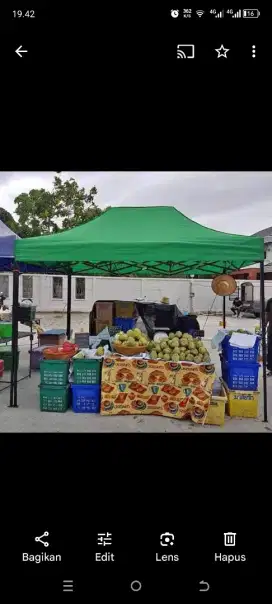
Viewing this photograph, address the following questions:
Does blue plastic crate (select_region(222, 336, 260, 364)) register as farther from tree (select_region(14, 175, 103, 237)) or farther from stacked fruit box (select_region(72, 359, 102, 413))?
tree (select_region(14, 175, 103, 237))

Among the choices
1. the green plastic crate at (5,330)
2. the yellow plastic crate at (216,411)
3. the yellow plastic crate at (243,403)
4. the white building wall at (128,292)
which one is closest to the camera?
the yellow plastic crate at (216,411)

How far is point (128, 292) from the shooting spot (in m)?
20.1

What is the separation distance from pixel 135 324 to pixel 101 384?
2668mm

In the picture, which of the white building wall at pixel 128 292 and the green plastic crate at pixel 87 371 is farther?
the white building wall at pixel 128 292

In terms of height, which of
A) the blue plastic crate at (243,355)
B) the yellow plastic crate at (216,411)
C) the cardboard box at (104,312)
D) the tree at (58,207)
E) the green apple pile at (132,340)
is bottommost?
the yellow plastic crate at (216,411)

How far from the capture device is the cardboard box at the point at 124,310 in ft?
22.5

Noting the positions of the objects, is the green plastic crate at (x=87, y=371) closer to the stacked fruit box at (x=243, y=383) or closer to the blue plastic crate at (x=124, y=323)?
the stacked fruit box at (x=243, y=383)
